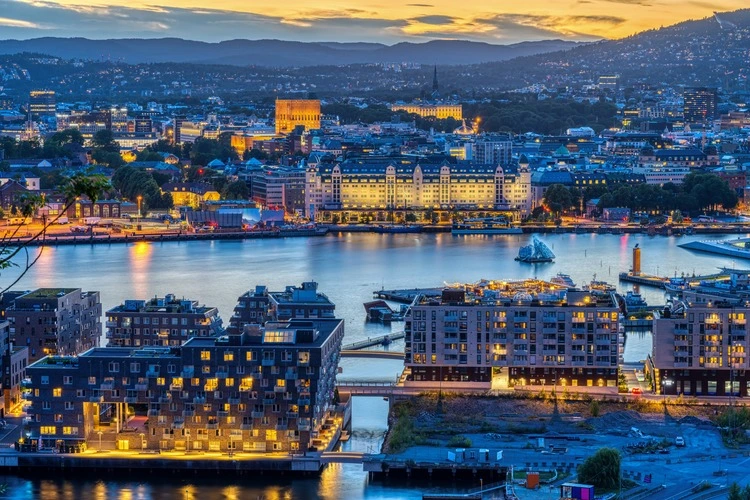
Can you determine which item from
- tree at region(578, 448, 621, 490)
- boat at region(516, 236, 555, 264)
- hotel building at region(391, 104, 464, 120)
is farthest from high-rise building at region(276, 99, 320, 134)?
tree at region(578, 448, 621, 490)

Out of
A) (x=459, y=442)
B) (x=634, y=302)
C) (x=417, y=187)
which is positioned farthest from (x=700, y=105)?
(x=459, y=442)

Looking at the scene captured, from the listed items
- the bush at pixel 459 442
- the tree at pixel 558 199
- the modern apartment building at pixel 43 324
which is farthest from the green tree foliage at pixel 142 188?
the bush at pixel 459 442

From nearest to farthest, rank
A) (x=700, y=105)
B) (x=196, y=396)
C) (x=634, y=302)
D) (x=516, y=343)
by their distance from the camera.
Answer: (x=196, y=396)
(x=516, y=343)
(x=634, y=302)
(x=700, y=105)

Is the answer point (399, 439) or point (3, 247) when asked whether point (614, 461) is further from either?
point (3, 247)

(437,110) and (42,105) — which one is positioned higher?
(42,105)

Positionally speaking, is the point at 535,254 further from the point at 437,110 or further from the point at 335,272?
the point at 437,110

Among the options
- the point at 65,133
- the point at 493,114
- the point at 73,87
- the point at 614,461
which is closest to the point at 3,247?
the point at 614,461

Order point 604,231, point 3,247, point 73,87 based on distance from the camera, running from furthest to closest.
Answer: point 73,87 → point 604,231 → point 3,247

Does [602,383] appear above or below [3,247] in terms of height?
below
